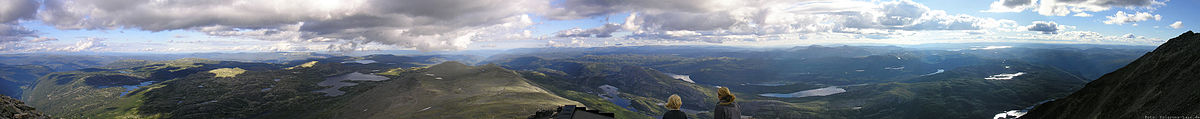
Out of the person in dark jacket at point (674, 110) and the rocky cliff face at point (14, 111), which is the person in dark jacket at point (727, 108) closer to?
the person in dark jacket at point (674, 110)

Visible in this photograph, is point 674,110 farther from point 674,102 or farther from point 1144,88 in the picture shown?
point 1144,88

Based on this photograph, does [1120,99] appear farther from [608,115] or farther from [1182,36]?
[1182,36]

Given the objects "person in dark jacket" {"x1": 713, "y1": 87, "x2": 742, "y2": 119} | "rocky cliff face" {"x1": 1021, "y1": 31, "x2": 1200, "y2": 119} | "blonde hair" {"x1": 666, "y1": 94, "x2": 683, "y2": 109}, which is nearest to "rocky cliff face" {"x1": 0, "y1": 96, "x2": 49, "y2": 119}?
"blonde hair" {"x1": 666, "y1": 94, "x2": 683, "y2": 109}

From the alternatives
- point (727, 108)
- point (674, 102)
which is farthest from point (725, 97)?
point (674, 102)

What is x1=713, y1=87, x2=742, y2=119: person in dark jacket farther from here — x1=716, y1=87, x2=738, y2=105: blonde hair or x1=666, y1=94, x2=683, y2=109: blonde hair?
x1=666, y1=94, x2=683, y2=109: blonde hair

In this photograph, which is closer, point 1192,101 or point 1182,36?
point 1192,101

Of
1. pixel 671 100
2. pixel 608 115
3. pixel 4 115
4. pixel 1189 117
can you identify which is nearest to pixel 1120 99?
pixel 1189 117
